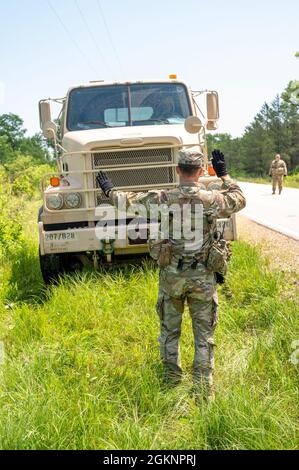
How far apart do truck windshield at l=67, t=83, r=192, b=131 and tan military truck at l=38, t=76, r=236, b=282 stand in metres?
0.01

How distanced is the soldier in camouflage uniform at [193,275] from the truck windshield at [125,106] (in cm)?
305

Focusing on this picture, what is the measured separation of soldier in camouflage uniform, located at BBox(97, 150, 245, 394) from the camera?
3.29 meters

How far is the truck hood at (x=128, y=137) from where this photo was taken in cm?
558

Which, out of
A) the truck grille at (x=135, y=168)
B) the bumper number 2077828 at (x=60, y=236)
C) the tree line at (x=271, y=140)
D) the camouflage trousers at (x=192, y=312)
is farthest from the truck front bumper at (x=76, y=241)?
the tree line at (x=271, y=140)

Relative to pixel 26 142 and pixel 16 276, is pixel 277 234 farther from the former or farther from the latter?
pixel 26 142

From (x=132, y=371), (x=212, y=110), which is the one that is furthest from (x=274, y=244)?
(x=132, y=371)

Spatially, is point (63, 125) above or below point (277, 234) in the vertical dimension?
above

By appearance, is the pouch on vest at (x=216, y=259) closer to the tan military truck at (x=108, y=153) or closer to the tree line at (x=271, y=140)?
the tan military truck at (x=108, y=153)

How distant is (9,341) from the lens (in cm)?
420

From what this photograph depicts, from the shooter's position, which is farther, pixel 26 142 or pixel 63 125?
pixel 26 142

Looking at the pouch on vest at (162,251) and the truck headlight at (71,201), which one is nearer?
the pouch on vest at (162,251)

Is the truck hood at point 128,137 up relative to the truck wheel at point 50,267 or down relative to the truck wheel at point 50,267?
up
